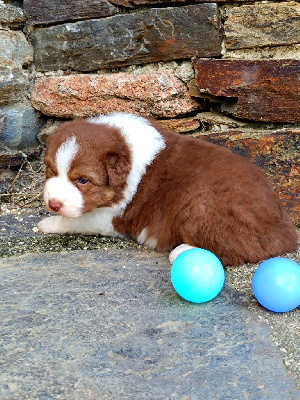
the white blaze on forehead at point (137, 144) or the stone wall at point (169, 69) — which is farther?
the stone wall at point (169, 69)

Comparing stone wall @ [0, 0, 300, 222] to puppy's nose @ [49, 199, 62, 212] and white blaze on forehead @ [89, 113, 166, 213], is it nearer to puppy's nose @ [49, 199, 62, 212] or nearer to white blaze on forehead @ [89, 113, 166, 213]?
white blaze on forehead @ [89, 113, 166, 213]

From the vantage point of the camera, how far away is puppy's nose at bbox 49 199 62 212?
294 centimetres

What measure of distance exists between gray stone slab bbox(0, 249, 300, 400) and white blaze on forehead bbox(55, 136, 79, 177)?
616 mm

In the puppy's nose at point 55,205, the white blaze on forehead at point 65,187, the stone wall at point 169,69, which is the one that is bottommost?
Answer: the puppy's nose at point 55,205

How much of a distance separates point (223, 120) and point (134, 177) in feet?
3.24

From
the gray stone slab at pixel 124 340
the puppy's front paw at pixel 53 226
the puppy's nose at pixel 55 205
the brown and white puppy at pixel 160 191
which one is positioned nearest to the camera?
the gray stone slab at pixel 124 340

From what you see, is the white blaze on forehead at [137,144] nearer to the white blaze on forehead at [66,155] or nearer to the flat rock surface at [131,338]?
the white blaze on forehead at [66,155]

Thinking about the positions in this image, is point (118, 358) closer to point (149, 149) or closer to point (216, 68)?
point (149, 149)

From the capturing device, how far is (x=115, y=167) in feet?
9.77

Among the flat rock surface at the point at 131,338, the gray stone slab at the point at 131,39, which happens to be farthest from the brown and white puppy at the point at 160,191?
the gray stone slab at the point at 131,39

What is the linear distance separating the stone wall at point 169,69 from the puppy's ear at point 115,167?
0.92 metres

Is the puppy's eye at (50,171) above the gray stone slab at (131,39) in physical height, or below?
below

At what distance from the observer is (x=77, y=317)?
225 centimetres

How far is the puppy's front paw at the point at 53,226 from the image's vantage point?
135 inches
